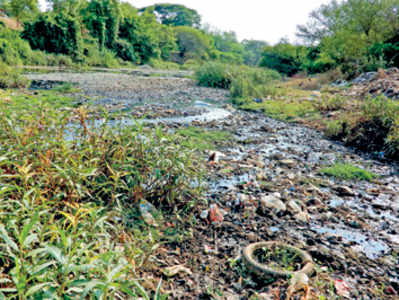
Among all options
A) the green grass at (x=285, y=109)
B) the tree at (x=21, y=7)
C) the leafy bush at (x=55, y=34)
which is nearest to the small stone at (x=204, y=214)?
the green grass at (x=285, y=109)

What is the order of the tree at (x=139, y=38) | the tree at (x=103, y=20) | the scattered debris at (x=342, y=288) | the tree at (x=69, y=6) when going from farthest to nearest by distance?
1. the tree at (x=139, y=38)
2. the tree at (x=103, y=20)
3. the tree at (x=69, y=6)
4. the scattered debris at (x=342, y=288)

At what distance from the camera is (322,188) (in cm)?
309

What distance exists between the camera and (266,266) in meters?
1.67

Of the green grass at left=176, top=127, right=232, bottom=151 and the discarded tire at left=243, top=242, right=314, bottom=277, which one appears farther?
the green grass at left=176, top=127, right=232, bottom=151

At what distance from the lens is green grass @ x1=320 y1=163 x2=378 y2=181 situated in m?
3.40

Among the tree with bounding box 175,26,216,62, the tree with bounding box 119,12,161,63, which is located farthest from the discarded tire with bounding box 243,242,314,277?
the tree with bounding box 175,26,216,62

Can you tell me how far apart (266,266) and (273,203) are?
90 centimetres

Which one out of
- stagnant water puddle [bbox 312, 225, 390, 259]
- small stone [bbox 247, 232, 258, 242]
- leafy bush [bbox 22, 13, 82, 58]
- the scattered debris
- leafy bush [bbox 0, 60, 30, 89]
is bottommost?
stagnant water puddle [bbox 312, 225, 390, 259]

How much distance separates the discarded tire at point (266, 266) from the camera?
1604mm

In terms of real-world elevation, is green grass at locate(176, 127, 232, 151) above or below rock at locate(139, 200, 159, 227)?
above

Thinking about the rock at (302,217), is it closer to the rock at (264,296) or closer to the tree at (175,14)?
the rock at (264,296)

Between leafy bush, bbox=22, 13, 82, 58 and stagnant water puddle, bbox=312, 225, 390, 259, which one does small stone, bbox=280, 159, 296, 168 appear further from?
leafy bush, bbox=22, 13, 82, 58

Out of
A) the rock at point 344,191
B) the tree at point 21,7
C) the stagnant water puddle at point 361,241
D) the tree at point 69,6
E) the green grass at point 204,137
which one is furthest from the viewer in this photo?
the tree at point 21,7

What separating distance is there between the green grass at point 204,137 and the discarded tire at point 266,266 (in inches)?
90.4
